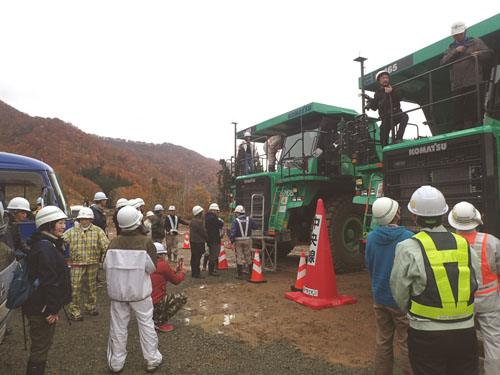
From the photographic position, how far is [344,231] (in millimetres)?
8641

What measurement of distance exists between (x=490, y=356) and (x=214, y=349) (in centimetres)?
281

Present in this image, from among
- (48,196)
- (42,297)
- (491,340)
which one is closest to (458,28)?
(491,340)

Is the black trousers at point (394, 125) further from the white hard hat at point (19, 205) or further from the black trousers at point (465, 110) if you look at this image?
the white hard hat at point (19, 205)

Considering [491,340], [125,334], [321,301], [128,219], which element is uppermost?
[128,219]

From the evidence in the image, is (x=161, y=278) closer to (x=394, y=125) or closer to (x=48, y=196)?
(x=48, y=196)

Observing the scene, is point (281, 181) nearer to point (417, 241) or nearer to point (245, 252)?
point (245, 252)

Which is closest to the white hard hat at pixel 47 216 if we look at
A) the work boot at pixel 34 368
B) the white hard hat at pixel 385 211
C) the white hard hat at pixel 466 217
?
the work boot at pixel 34 368

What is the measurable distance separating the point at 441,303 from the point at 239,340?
9.65ft

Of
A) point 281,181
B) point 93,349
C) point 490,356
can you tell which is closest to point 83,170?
point 281,181

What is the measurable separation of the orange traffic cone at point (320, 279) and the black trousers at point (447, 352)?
3487mm

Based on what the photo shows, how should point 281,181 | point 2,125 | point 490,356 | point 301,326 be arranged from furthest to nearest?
1. point 2,125
2. point 281,181
3. point 301,326
4. point 490,356

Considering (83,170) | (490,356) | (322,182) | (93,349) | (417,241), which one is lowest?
(93,349)

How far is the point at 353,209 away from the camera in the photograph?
8.73 meters

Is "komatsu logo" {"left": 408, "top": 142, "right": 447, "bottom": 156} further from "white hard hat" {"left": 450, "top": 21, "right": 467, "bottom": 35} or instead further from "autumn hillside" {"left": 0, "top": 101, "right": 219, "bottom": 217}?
"autumn hillside" {"left": 0, "top": 101, "right": 219, "bottom": 217}
